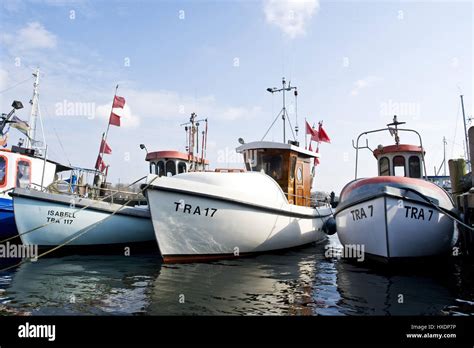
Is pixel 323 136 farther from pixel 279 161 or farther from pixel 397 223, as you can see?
pixel 397 223

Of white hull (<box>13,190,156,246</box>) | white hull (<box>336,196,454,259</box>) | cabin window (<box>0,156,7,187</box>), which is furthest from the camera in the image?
cabin window (<box>0,156,7,187</box>)

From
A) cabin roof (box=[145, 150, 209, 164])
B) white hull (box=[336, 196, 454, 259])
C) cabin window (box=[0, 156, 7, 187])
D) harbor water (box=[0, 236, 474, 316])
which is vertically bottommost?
harbor water (box=[0, 236, 474, 316])

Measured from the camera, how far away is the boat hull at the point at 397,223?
7926 millimetres

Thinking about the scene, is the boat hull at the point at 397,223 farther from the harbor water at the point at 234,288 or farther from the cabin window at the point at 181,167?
the cabin window at the point at 181,167

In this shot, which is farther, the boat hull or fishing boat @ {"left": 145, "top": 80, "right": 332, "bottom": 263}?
fishing boat @ {"left": 145, "top": 80, "right": 332, "bottom": 263}

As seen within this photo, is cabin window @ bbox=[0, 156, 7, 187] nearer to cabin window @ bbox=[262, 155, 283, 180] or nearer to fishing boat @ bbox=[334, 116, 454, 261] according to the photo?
cabin window @ bbox=[262, 155, 283, 180]

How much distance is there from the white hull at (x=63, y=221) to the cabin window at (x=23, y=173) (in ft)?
14.0

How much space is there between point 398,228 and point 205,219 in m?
A: 4.68

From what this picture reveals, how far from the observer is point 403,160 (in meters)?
12.5

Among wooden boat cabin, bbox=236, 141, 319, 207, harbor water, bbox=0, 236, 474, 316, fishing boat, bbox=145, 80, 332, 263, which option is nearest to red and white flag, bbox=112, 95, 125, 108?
wooden boat cabin, bbox=236, 141, 319, 207

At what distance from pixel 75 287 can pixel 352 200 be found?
683 centimetres

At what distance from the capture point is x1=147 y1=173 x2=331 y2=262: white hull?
349 inches

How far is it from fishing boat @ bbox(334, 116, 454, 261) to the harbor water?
542mm
